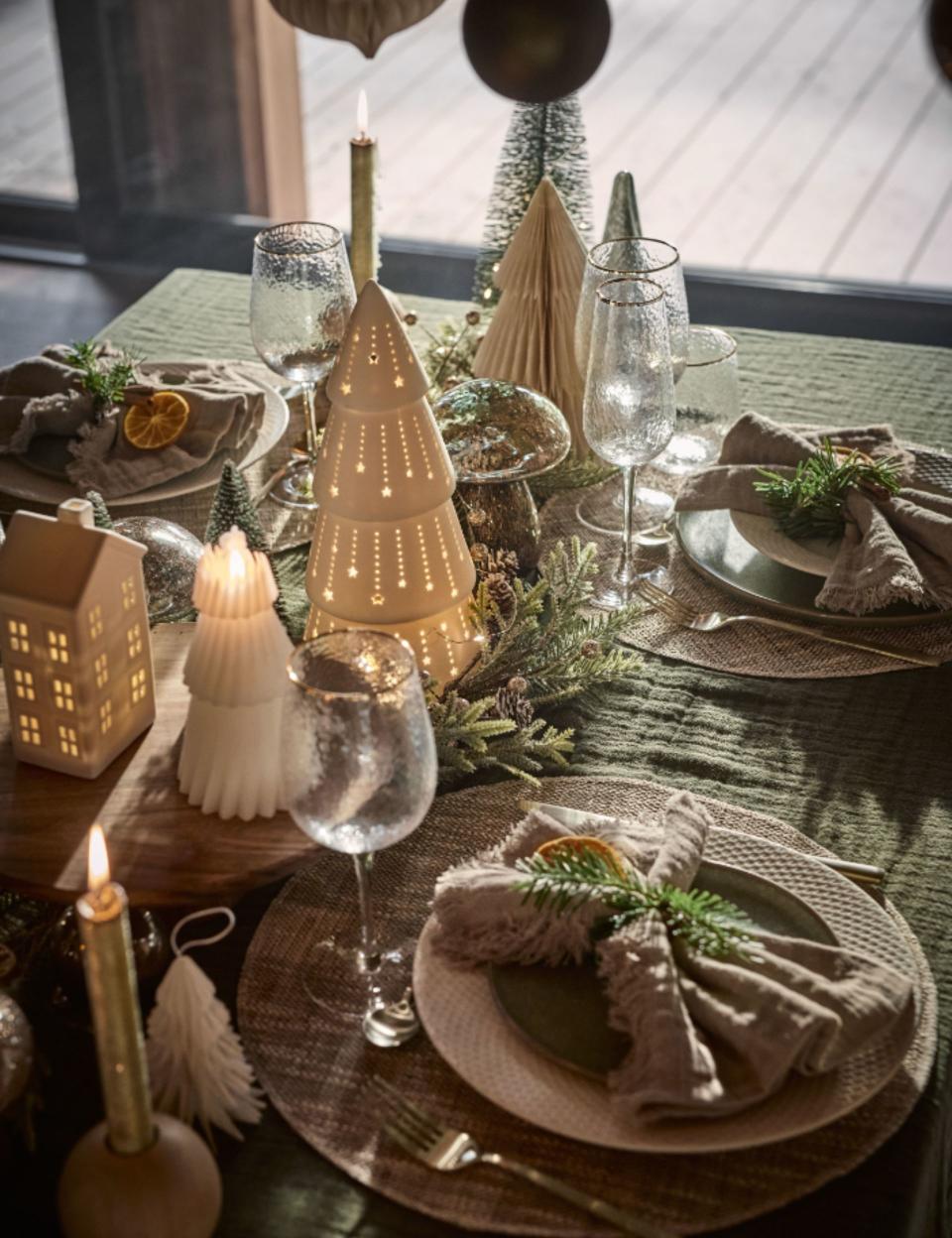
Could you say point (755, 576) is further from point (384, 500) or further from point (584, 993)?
point (584, 993)

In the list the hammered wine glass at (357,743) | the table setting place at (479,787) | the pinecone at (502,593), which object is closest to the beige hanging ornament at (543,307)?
the table setting place at (479,787)

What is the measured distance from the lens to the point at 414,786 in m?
0.74

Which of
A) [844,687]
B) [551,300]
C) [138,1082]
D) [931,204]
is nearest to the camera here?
[138,1082]

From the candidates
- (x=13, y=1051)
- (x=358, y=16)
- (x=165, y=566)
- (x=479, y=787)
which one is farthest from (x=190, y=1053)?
(x=358, y=16)

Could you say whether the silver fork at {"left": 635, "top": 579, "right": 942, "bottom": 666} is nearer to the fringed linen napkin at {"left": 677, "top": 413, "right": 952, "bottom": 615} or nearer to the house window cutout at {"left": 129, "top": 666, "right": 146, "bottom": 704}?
the fringed linen napkin at {"left": 677, "top": 413, "right": 952, "bottom": 615}

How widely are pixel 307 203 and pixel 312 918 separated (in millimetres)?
3302

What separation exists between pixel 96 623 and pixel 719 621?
521 millimetres

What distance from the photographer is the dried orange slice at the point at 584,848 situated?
2.79 feet

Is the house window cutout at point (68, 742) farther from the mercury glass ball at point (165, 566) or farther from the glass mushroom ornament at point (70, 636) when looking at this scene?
the mercury glass ball at point (165, 566)

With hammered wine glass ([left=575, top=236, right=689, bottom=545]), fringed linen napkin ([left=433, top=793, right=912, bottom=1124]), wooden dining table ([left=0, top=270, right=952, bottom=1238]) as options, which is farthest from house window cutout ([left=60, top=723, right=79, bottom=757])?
hammered wine glass ([left=575, top=236, right=689, bottom=545])

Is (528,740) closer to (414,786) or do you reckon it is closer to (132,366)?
(414,786)

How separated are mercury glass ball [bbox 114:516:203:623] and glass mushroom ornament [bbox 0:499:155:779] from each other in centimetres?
23

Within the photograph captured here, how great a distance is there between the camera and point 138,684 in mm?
945

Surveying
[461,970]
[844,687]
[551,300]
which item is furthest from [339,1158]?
[551,300]
